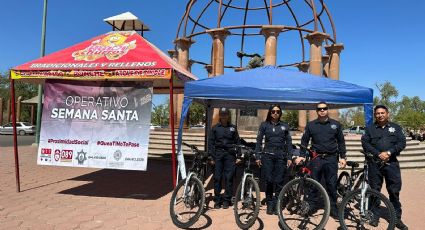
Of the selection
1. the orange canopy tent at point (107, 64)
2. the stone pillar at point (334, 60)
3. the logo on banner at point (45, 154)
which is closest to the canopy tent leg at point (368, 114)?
the orange canopy tent at point (107, 64)

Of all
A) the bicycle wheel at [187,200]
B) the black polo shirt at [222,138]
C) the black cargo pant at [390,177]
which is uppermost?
the black polo shirt at [222,138]

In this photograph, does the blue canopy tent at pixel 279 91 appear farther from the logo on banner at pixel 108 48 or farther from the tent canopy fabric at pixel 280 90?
the logo on banner at pixel 108 48

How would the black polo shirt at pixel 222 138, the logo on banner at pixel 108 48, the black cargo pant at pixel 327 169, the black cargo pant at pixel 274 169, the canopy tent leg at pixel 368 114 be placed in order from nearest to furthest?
the black cargo pant at pixel 327 169 < the black cargo pant at pixel 274 169 < the black polo shirt at pixel 222 138 < the canopy tent leg at pixel 368 114 < the logo on banner at pixel 108 48

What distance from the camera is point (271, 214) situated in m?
6.28

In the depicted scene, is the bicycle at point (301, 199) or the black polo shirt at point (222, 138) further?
the black polo shirt at point (222, 138)

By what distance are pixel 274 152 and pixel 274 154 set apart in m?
0.10

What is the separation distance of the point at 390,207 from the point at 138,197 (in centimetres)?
485

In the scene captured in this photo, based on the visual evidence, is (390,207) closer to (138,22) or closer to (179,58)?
(138,22)

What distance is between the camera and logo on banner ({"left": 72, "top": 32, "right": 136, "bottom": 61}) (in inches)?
308

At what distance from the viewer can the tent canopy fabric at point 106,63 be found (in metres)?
7.10

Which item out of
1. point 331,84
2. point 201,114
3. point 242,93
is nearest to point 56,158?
point 242,93

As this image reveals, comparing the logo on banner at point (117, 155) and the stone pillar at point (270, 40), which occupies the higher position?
the stone pillar at point (270, 40)

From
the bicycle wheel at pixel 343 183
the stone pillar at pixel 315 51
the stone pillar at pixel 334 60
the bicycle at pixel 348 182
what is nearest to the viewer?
the bicycle at pixel 348 182

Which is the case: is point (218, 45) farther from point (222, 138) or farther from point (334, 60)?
point (222, 138)
